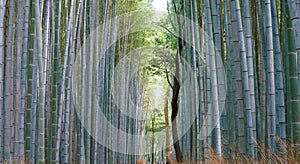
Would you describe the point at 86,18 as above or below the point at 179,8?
below

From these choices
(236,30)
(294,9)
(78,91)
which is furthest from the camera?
(78,91)

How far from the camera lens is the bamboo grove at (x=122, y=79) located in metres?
3.25

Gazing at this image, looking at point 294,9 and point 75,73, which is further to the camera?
point 75,73

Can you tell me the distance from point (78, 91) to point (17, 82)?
1957mm

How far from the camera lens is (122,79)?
9508mm

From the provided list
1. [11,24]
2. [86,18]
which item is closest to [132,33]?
[86,18]

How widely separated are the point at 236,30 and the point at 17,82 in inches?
87.1

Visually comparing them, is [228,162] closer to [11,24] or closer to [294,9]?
[294,9]

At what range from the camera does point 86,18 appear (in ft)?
20.5

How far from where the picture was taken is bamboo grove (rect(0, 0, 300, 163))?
325 cm

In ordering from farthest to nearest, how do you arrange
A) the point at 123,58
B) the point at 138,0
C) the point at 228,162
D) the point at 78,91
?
the point at 138,0
the point at 123,58
the point at 78,91
the point at 228,162

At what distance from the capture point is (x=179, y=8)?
823 centimetres

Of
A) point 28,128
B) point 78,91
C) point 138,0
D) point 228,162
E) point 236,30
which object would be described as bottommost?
point 228,162

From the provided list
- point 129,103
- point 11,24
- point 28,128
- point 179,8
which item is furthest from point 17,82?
point 129,103
